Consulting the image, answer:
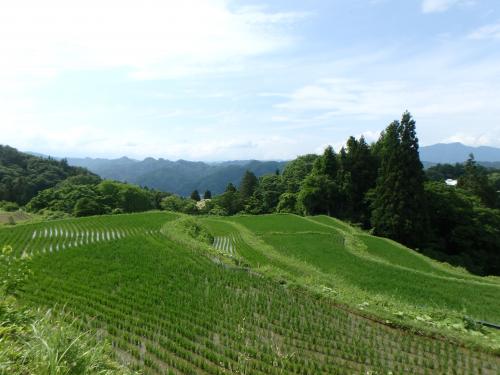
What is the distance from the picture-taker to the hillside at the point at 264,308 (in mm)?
6562

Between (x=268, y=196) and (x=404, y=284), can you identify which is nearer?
(x=404, y=284)

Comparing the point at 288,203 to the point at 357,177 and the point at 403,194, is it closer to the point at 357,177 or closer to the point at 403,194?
the point at 357,177

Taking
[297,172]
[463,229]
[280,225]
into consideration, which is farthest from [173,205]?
[463,229]

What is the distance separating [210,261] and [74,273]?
5010 mm

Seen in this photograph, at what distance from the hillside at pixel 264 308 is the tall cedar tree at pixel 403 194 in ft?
42.0

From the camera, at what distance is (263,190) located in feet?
203

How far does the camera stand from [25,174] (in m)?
88.7

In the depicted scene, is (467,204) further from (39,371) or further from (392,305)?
(39,371)

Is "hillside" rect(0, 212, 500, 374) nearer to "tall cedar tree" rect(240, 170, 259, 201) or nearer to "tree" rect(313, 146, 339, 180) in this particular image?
"tree" rect(313, 146, 339, 180)

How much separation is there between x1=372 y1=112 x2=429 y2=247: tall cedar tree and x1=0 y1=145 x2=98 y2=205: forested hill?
7468 cm

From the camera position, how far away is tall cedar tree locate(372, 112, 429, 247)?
101ft

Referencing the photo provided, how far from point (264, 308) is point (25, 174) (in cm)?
9733

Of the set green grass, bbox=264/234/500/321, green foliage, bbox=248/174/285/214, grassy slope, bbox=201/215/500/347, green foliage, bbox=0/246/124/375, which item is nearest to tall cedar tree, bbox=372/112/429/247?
grassy slope, bbox=201/215/500/347

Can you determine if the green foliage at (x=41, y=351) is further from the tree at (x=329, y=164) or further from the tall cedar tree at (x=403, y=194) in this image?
the tree at (x=329, y=164)
